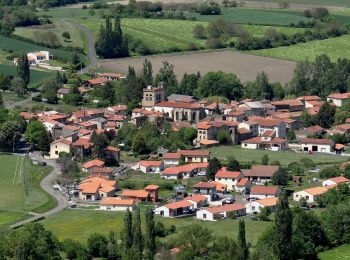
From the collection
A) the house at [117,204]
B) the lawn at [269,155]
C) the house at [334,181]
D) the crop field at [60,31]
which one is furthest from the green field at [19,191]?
the crop field at [60,31]

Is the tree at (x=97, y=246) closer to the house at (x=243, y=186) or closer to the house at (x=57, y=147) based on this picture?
the house at (x=243, y=186)

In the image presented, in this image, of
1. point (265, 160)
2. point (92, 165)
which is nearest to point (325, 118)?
point (265, 160)

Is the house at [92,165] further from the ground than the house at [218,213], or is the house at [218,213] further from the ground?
the house at [218,213]

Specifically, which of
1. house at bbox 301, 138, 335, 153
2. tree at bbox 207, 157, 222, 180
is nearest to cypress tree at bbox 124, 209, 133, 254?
tree at bbox 207, 157, 222, 180

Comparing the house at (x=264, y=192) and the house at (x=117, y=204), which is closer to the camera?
the house at (x=117, y=204)

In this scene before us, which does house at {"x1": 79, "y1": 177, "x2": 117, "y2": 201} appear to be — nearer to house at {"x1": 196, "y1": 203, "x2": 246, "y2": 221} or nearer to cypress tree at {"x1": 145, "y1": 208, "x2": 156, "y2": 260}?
house at {"x1": 196, "y1": 203, "x2": 246, "y2": 221}

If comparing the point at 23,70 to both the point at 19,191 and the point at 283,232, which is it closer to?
the point at 19,191
